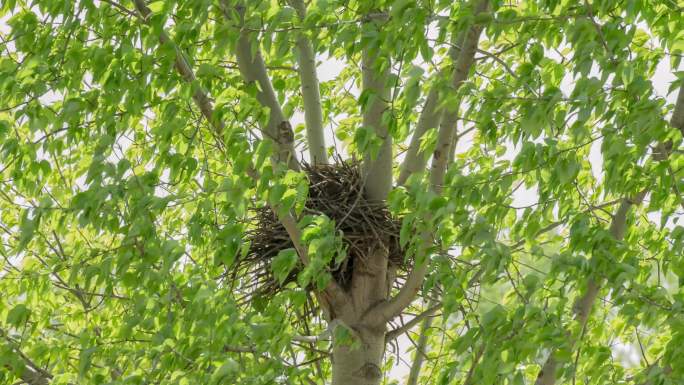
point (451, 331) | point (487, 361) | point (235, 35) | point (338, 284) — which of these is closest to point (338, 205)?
point (338, 284)

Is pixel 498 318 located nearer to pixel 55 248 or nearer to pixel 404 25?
pixel 404 25

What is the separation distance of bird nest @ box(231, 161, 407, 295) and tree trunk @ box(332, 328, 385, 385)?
1.22ft

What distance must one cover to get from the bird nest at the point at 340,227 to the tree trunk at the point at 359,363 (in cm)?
37

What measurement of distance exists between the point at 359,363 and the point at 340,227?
810mm

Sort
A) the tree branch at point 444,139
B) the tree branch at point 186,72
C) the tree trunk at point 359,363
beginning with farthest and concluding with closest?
the tree trunk at point 359,363 → the tree branch at point 186,72 → the tree branch at point 444,139

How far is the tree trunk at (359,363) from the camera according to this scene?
5961 millimetres

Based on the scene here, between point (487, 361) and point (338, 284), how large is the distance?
5.98ft

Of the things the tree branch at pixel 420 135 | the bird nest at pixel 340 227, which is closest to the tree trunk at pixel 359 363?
the bird nest at pixel 340 227

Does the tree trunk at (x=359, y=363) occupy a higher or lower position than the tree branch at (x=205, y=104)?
lower

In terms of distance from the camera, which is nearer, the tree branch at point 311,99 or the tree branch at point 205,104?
the tree branch at point 205,104

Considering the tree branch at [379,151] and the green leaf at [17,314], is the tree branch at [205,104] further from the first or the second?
the green leaf at [17,314]

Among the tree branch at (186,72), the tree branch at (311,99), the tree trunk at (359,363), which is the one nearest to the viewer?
the tree branch at (186,72)

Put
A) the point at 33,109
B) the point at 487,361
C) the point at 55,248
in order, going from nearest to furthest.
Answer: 1. the point at 487,361
2. the point at 33,109
3. the point at 55,248

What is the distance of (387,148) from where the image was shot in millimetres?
6094
